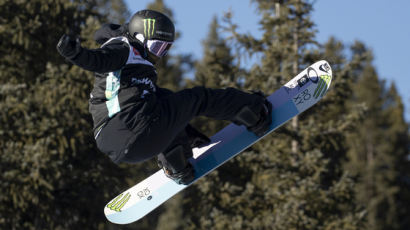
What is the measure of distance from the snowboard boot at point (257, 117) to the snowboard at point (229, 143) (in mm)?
109

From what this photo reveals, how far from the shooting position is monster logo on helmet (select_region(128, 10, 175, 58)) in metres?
5.47

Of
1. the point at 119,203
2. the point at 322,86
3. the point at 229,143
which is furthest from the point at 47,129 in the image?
the point at 322,86

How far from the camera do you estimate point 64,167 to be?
12.9m

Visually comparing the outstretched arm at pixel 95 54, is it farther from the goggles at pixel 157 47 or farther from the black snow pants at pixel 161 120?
the black snow pants at pixel 161 120

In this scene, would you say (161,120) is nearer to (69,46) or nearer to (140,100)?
(140,100)

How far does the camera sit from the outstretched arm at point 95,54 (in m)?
4.42

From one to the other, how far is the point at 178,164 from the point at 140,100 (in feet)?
3.32

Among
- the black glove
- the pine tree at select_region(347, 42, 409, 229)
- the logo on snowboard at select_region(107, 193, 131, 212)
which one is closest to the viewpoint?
the black glove

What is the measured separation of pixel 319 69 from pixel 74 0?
9.31 m

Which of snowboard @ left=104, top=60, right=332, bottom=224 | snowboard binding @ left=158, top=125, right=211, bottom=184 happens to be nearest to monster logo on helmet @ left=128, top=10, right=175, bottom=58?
snowboard binding @ left=158, top=125, right=211, bottom=184

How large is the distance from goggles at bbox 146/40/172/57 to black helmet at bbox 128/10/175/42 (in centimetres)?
3

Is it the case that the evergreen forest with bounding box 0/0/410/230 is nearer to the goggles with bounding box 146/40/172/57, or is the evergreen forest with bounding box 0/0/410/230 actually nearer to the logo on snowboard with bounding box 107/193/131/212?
the logo on snowboard with bounding box 107/193/131/212

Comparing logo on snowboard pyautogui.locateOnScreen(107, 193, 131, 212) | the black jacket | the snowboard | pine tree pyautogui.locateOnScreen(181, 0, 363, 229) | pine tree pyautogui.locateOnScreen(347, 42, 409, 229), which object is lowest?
pine tree pyautogui.locateOnScreen(347, 42, 409, 229)

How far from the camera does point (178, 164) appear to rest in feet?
20.1
